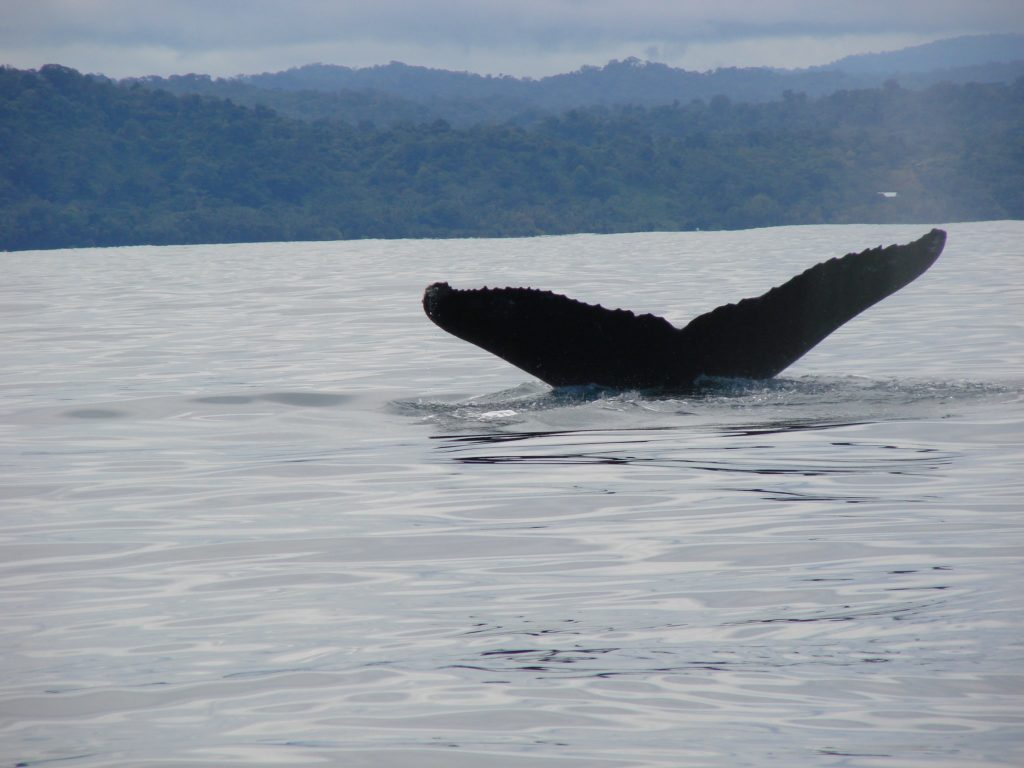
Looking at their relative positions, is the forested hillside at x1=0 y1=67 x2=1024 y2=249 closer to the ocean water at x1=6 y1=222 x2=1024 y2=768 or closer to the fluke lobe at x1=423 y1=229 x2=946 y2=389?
the ocean water at x1=6 y1=222 x2=1024 y2=768

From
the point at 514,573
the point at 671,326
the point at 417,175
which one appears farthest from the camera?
the point at 417,175

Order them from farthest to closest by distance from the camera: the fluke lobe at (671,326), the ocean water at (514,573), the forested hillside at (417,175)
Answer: the forested hillside at (417,175) < the fluke lobe at (671,326) < the ocean water at (514,573)

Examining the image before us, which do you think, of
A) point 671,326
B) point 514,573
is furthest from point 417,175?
point 514,573

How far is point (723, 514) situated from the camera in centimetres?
778

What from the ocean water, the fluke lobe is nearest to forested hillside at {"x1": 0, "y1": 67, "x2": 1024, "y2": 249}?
the ocean water

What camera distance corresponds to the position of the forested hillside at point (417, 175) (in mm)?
133000

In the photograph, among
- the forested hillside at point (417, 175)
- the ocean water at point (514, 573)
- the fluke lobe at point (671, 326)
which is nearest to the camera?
the ocean water at point (514, 573)

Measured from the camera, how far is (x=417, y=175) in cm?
14662

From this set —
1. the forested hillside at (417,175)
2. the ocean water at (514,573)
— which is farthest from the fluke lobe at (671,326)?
the forested hillside at (417,175)

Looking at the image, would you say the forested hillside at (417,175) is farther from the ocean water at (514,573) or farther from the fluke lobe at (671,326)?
→ the fluke lobe at (671,326)

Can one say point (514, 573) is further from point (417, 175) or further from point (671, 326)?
point (417, 175)

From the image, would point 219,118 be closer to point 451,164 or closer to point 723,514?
point 451,164

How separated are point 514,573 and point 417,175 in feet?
466

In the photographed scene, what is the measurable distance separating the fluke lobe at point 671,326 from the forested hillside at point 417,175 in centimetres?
11705
